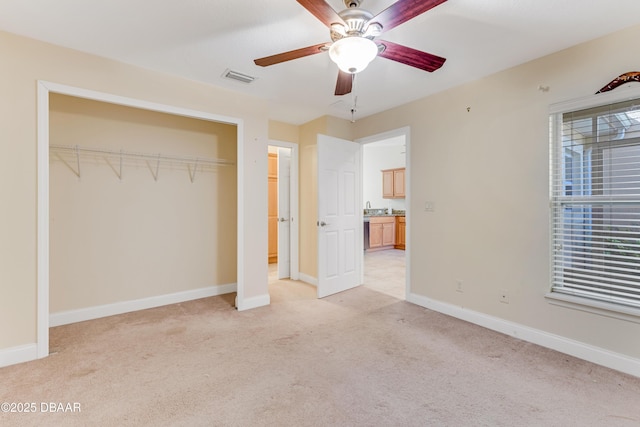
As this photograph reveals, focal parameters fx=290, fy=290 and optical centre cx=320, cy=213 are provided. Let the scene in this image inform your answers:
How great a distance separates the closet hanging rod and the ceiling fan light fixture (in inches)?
105

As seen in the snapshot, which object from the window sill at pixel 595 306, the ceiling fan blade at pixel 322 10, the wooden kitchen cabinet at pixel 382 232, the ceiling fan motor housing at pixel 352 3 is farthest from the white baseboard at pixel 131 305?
the wooden kitchen cabinet at pixel 382 232

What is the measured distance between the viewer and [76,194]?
9.87 ft

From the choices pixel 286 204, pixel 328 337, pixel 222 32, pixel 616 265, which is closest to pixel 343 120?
pixel 286 204

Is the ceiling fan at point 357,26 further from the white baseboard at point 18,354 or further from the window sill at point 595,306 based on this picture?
the white baseboard at point 18,354

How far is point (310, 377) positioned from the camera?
2.04m

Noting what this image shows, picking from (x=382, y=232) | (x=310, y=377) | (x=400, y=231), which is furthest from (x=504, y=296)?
(x=400, y=231)

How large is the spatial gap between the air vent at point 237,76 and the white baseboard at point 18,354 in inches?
110

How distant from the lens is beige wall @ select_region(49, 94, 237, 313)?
2.96 m

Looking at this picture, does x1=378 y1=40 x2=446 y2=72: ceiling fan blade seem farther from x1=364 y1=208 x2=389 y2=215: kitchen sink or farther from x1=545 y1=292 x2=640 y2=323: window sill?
x1=364 y1=208 x2=389 y2=215: kitchen sink

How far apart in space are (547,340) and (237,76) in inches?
146

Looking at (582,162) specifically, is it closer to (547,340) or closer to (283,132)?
(547,340)

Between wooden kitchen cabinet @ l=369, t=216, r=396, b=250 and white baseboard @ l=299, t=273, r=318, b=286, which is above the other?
wooden kitchen cabinet @ l=369, t=216, r=396, b=250

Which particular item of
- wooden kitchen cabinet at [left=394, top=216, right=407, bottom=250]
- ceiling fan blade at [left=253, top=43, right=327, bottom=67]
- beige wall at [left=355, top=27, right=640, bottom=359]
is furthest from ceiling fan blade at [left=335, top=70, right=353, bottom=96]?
wooden kitchen cabinet at [left=394, top=216, right=407, bottom=250]

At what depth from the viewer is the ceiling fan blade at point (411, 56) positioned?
71.9 inches
